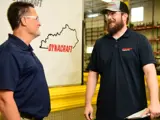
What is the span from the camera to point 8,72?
1.44 m

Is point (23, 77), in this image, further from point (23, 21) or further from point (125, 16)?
point (125, 16)

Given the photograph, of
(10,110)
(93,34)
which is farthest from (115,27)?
(93,34)

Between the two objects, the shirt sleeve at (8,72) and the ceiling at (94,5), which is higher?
the ceiling at (94,5)

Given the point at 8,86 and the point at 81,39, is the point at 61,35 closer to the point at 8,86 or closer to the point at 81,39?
the point at 81,39

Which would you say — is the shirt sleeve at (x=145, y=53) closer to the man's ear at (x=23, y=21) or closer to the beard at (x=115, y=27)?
the beard at (x=115, y=27)

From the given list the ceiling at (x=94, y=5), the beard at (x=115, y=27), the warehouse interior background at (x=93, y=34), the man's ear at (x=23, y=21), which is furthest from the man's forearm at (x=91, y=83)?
the ceiling at (x=94, y=5)

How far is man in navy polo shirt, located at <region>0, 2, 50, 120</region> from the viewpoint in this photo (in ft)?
4.72

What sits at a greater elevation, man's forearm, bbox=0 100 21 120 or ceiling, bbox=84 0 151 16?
ceiling, bbox=84 0 151 16

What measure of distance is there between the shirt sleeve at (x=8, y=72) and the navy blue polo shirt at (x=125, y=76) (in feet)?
3.10

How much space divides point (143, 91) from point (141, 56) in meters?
0.33

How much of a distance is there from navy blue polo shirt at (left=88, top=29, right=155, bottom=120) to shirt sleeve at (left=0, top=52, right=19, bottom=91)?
94 cm

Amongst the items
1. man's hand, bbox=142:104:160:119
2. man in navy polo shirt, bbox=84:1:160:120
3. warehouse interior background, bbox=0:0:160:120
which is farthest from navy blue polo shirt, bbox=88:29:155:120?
warehouse interior background, bbox=0:0:160:120

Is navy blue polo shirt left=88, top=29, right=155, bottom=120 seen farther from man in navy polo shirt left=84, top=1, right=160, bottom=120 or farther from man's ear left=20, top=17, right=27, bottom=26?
man's ear left=20, top=17, right=27, bottom=26

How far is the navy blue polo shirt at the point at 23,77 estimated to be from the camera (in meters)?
1.45
